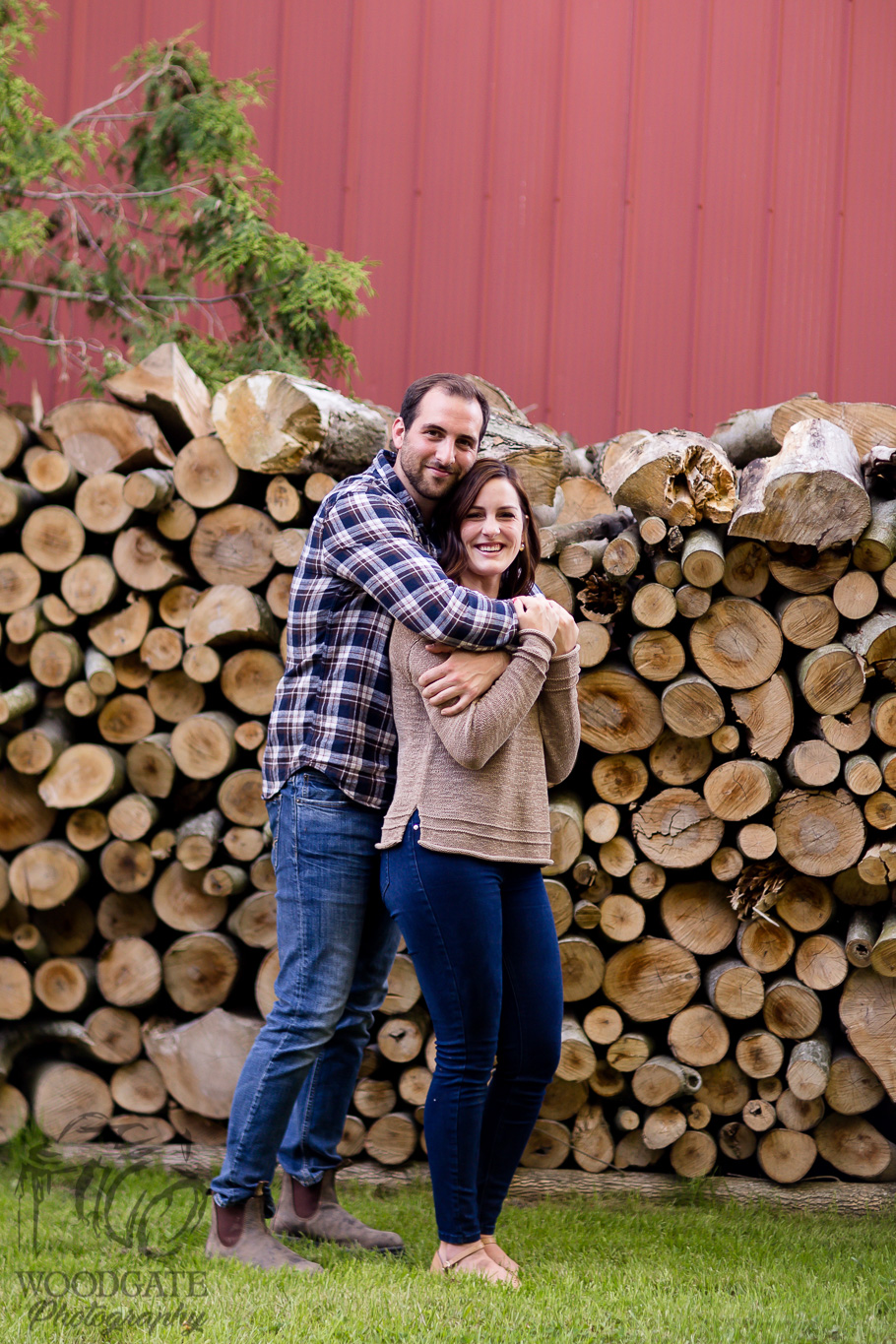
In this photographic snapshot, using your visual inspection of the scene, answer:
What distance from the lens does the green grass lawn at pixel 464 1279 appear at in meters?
2.03

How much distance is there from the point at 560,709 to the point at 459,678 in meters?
0.30

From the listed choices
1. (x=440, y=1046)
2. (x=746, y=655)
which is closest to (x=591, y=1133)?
(x=440, y=1046)

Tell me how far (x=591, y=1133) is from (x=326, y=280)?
3098mm

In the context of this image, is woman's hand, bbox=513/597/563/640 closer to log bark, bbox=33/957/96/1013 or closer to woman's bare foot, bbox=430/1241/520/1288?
woman's bare foot, bbox=430/1241/520/1288

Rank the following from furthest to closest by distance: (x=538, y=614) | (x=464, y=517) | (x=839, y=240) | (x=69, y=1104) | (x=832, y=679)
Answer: (x=839, y=240) < (x=69, y=1104) < (x=832, y=679) < (x=464, y=517) < (x=538, y=614)

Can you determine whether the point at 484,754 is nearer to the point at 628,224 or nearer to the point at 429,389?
the point at 429,389

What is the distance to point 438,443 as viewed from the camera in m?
2.44

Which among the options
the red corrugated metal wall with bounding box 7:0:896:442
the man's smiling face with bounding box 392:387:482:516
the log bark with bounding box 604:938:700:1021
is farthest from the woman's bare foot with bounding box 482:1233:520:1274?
the red corrugated metal wall with bounding box 7:0:896:442

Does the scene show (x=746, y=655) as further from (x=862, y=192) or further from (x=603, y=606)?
(x=862, y=192)

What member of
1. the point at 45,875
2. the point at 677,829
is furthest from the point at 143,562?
the point at 677,829

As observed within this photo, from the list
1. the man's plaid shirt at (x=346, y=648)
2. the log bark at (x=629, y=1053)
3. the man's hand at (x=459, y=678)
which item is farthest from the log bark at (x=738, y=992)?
the man's hand at (x=459, y=678)

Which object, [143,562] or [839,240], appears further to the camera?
[839,240]

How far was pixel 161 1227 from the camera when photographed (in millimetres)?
2668

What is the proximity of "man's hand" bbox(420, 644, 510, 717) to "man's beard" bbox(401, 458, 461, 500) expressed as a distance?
0.39 metres
